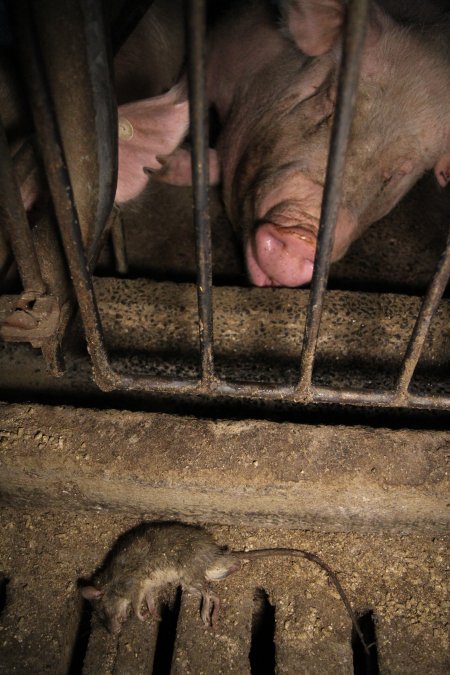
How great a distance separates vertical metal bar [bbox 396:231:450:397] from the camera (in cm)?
121

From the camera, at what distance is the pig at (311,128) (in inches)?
89.0

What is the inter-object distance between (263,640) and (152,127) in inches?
75.3

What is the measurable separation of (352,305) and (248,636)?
1378 mm

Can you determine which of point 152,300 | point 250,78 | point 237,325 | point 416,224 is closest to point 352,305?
point 237,325

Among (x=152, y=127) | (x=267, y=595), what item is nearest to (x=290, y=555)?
(x=267, y=595)

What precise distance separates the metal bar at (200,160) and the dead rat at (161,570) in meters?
0.74

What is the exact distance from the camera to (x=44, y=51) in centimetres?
110

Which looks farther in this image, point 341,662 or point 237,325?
point 237,325

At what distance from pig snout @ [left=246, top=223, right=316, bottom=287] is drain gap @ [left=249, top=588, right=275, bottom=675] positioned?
4.36ft

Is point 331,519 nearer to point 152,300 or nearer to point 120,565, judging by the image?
point 120,565

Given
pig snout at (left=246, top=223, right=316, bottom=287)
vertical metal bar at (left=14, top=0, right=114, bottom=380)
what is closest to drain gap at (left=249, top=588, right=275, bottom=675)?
vertical metal bar at (left=14, top=0, right=114, bottom=380)

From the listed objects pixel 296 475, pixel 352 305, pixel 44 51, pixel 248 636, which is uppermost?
pixel 44 51

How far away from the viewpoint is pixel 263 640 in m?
1.92

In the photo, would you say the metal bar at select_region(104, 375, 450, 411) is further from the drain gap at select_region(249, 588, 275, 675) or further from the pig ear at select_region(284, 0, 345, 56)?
the pig ear at select_region(284, 0, 345, 56)
